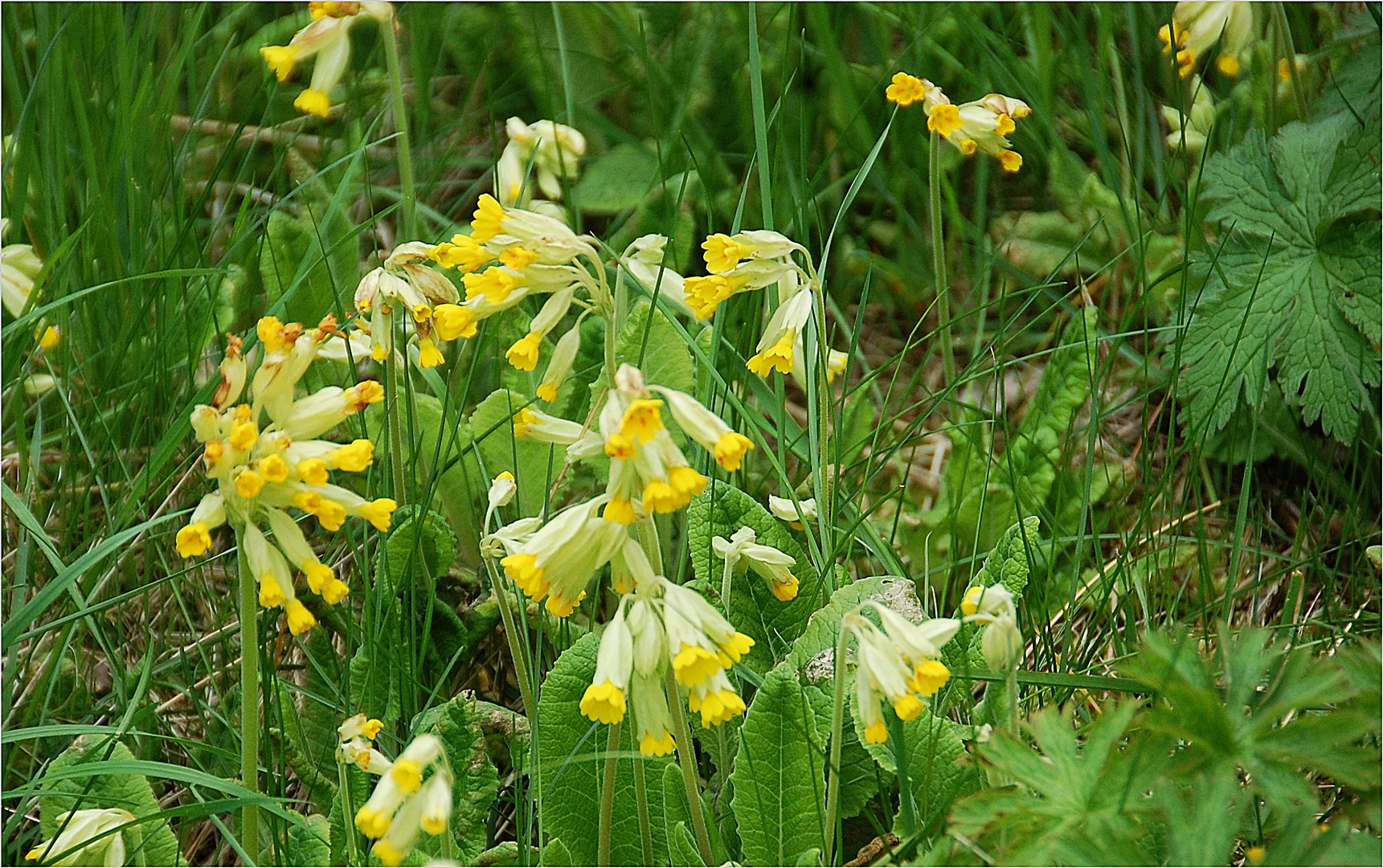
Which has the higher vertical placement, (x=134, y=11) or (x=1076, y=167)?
(x=134, y=11)

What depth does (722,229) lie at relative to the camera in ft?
12.6

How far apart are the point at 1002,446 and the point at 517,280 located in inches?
66.4

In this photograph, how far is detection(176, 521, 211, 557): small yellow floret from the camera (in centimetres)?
175

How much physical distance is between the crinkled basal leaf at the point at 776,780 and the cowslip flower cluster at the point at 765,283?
59 cm

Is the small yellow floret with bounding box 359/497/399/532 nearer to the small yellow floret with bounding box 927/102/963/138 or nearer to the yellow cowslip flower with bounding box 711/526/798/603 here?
the yellow cowslip flower with bounding box 711/526/798/603

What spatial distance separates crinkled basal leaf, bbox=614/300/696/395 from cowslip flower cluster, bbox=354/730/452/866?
1.46 metres

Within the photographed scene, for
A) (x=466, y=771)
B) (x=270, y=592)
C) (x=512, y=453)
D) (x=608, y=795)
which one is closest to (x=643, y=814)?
(x=608, y=795)

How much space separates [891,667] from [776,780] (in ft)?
1.32

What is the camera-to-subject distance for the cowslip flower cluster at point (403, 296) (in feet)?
7.63

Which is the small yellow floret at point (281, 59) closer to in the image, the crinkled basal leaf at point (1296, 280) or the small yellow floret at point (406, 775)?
the small yellow floret at point (406, 775)

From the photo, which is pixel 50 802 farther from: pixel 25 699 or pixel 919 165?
pixel 919 165

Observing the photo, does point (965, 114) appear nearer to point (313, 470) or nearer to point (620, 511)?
point (620, 511)

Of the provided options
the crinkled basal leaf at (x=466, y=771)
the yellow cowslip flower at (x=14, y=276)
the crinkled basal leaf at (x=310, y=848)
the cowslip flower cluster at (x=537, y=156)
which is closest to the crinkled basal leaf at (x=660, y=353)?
the cowslip flower cluster at (x=537, y=156)

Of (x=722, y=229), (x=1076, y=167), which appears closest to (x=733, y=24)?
(x=722, y=229)
